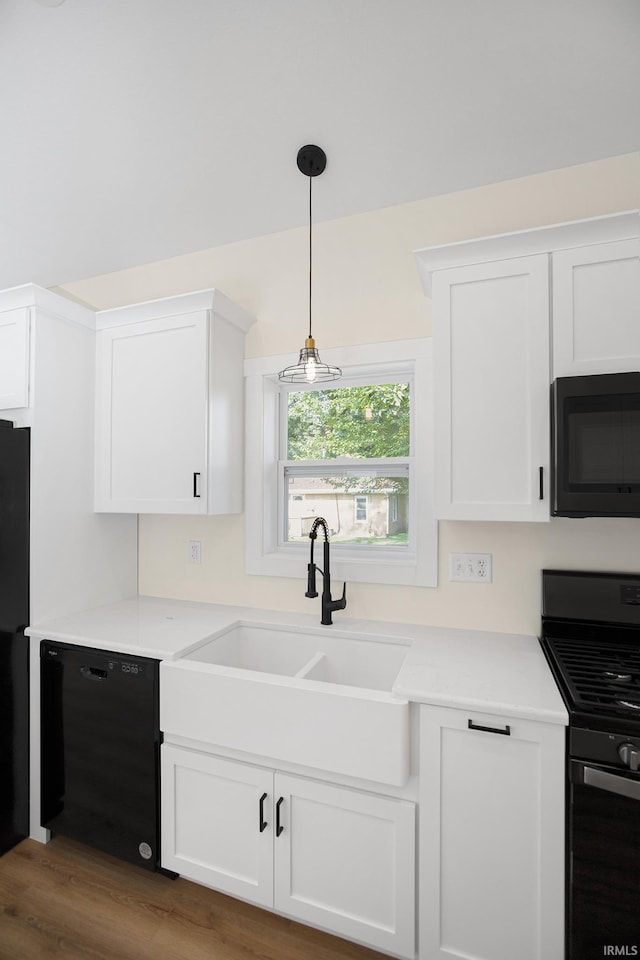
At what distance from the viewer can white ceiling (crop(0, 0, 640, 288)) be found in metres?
1.50

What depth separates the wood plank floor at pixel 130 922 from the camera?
5.01 feet

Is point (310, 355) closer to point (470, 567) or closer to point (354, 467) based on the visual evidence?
point (354, 467)

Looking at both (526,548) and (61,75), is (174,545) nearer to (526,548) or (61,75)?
(526,548)

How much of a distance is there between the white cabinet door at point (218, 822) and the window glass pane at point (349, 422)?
1373mm

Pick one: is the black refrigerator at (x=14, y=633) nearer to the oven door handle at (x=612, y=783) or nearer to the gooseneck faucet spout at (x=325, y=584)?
the gooseneck faucet spout at (x=325, y=584)

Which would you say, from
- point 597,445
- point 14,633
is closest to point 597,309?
point 597,445

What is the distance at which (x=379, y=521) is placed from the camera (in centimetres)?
228

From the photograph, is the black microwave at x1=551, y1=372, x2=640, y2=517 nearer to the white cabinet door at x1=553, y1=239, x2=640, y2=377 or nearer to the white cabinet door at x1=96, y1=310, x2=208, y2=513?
the white cabinet door at x1=553, y1=239, x2=640, y2=377

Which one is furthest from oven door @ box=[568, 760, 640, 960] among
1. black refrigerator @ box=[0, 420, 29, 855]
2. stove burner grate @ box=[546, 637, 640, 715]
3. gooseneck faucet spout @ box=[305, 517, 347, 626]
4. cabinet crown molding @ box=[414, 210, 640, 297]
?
black refrigerator @ box=[0, 420, 29, 855]

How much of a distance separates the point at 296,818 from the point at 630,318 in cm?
188

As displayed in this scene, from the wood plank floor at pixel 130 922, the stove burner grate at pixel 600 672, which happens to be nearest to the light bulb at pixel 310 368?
the stove burner grate at pixel 600 672

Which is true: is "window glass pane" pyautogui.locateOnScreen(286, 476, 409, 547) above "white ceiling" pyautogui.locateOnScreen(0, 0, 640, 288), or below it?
below

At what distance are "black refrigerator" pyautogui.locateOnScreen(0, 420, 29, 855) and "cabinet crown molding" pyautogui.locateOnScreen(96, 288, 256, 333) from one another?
66 centimetres

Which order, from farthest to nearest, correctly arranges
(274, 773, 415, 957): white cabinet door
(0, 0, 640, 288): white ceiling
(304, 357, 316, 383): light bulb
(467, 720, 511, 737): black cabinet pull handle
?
1. (304, 357, 316, 383): light bulb
2. (0, 0, 640, 288): white ceiling
3. (274, 773, 415, 957): white cabinet door
4. (467, 720, 511, 737): black cabinet pull handle
